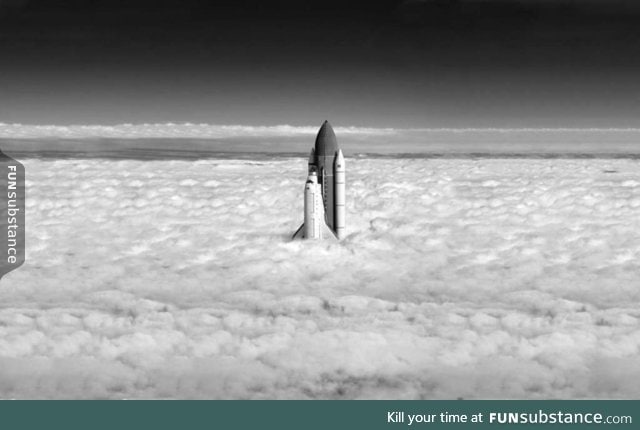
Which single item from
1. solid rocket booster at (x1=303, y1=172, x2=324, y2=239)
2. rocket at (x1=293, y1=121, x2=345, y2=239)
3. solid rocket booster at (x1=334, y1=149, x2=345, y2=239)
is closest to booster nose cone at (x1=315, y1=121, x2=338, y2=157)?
rocket at (x1=293, y1=121, x2=345, y2=239)

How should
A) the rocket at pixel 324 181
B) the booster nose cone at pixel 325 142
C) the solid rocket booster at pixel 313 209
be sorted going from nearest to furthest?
the solid rocket booster at pixel 313 209 → the rocket at pixel 324 181 → the booster nose cone at pixel 325 142

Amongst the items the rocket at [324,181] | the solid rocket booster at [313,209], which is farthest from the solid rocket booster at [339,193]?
the solid rocket booster at [313,209]

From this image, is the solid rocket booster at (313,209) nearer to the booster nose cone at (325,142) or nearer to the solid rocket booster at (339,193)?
the solid rocket booster at (339,193)

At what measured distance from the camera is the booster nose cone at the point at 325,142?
3378 cm

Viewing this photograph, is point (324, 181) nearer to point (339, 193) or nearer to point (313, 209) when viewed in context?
point (339, 193)

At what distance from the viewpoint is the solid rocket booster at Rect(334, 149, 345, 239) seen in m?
33.4

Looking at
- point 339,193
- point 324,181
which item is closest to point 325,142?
point 324,181

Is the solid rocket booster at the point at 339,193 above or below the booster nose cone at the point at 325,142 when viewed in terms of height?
below

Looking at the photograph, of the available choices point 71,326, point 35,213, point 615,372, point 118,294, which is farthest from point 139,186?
point 615,372

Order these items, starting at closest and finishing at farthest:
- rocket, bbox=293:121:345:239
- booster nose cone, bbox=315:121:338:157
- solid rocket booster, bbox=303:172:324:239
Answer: solid rocket booster, bbox=303:172:324:239 → rocket, bbox=293:121:345:239 → booster nose cone, bbox=315:121:338:157

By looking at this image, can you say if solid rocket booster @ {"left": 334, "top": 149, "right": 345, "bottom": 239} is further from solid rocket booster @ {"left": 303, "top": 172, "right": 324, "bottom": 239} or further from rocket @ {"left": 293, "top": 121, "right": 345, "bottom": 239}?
solid rocket booster @ {"left": 303, "top": 172, "right": 324, "bottom": 239}

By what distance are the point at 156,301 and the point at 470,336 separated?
1277 cm

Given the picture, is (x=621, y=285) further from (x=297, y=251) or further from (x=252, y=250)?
(x=252, y=250)

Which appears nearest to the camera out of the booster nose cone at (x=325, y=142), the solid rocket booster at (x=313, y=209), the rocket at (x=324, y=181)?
the solid rocket booster at (x=313, y=209)
